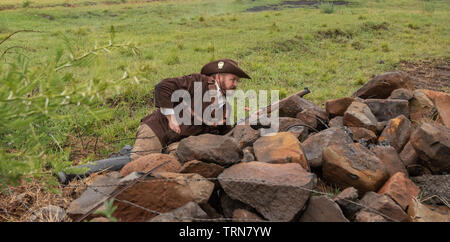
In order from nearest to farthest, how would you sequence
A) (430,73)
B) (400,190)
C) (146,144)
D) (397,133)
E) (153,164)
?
(400,190)
(153,164)
(397,133)
(146,144)
(430,73)

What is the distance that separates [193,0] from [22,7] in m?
10.0

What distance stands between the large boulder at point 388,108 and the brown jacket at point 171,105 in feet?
6.02

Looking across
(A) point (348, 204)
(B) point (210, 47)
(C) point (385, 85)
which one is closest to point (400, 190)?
(A) point (348, 204)

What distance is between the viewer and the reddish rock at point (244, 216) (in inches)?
92.9

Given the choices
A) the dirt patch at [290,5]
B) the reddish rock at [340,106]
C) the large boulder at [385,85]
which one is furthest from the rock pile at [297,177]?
the dirt patch at [290,5]

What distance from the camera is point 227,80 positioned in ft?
13.0

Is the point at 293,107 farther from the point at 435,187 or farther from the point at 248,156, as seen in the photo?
the point at 435,187

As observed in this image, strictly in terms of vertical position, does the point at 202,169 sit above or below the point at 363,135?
above

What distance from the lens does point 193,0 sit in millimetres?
25172

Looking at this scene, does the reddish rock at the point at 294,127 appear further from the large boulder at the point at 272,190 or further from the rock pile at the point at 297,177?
the large boulder at the point at 272,190

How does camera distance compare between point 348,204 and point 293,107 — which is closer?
point 348,204

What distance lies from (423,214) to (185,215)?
5.18 ft
